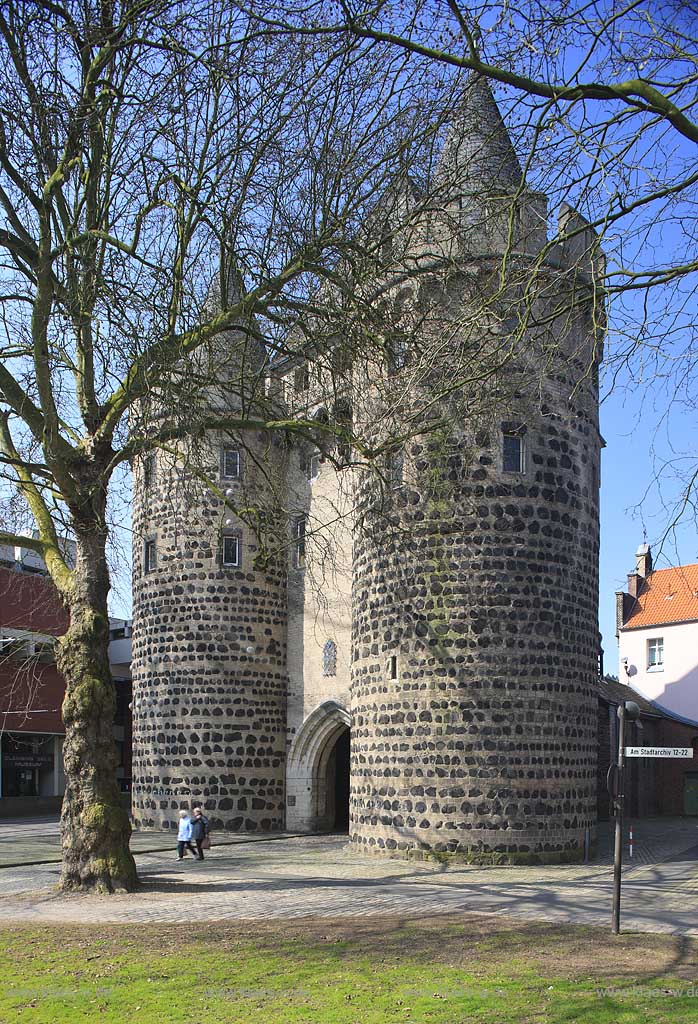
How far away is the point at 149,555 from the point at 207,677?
3.44m

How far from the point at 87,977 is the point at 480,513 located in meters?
11.1

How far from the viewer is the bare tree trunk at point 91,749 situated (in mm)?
13578

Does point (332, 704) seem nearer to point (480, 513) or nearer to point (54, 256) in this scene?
point (480, 513)

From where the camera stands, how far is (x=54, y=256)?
1232cm

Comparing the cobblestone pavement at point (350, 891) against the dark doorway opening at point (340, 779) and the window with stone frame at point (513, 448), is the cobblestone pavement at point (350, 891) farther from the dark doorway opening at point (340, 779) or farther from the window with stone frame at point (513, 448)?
the window with stone frame at point (513, 448)

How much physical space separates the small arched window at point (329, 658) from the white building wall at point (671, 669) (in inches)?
788

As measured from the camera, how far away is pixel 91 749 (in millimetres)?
13852

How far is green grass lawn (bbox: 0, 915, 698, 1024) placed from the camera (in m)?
7.68

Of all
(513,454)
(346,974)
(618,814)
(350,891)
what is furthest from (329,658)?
(346,974)

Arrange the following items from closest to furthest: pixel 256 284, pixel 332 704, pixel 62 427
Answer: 1. pixel 256 284
2. pixel 62 427
3. pixel 332 704

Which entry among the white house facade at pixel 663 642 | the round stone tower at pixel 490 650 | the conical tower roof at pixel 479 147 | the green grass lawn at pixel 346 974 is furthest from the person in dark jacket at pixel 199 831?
the white house facade at pixel 663 642

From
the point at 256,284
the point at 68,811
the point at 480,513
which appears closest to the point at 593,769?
the point at 480,513

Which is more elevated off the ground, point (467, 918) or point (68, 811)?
point (68, 811)

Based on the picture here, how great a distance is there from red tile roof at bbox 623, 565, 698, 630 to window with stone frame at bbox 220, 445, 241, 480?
71.7ft
